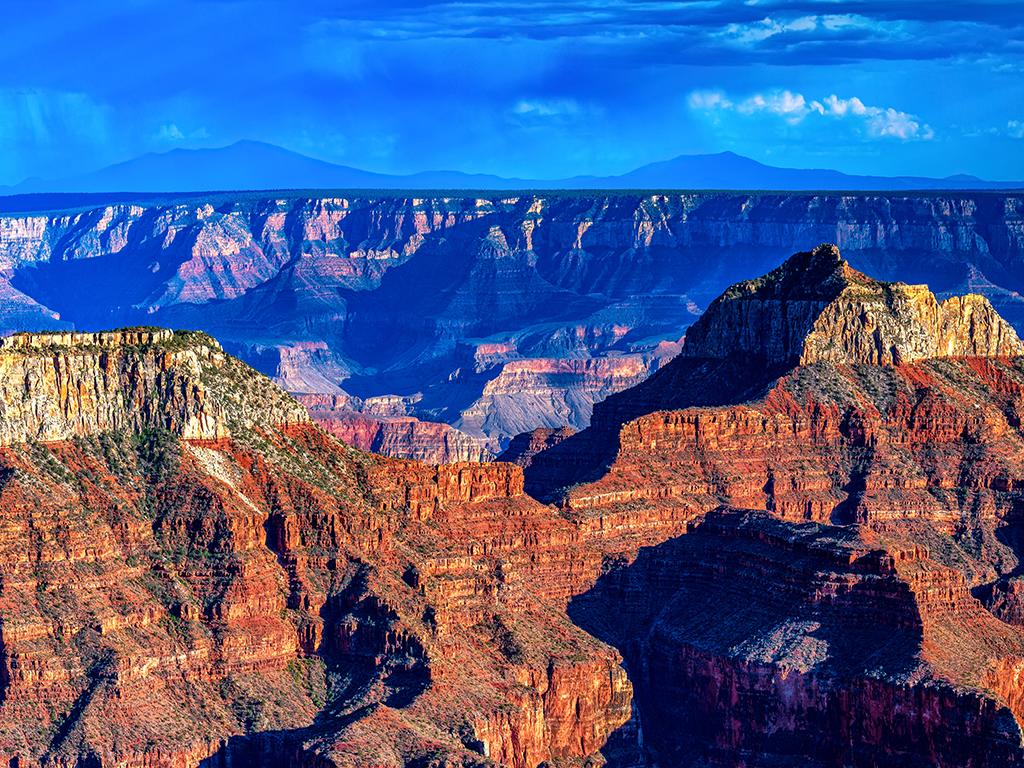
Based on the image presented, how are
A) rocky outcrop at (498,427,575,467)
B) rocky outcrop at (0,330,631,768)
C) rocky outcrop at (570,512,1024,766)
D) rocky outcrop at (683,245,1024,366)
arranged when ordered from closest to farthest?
rocky outcrop at (0,330,631,768), rocky outcrop at (570,512,1024,766), rocky outcrop at (683,245,1024,366), rocky outcrop at (498,427,575,467)

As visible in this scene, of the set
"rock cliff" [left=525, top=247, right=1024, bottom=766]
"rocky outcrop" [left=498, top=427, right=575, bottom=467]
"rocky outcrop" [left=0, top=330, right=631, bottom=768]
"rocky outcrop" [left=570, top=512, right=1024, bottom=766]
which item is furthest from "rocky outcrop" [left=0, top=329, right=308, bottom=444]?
"rocky outcrop" [left=498, top=427, right=575, bottom=467]

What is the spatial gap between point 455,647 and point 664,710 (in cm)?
1338

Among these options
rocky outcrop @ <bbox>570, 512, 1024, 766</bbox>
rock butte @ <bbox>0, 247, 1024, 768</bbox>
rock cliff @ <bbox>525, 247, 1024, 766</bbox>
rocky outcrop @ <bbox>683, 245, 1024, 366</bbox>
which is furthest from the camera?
rocky outcrop @ <bbox>683, 245, 1024, 366</bbox>

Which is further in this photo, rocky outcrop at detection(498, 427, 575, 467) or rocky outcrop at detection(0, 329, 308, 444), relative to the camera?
rocky outcrop at detection(498, 427, 575, 467)

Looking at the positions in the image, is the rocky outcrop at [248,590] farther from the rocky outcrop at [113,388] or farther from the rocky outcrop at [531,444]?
the rocky outcrop at [531,444]

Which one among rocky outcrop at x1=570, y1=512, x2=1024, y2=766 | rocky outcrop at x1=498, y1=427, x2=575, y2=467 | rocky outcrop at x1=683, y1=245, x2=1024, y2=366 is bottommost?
rocky outcrop at x1=570, y1=512, x2=1024, y2=766

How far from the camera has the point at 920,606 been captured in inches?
5064

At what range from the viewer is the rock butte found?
389ft

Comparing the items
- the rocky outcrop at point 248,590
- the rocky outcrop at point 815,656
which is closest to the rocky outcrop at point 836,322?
the rocky outcrop at point 815,656

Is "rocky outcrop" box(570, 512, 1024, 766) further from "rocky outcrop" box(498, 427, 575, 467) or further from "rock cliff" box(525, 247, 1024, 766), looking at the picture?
"rocky outcrop" box(498, 427, 575, 467)

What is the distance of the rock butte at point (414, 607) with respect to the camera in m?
118

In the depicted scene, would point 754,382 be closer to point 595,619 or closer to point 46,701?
point 595,619

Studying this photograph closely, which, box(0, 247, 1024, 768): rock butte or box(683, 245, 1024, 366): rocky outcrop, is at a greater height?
box(683, 245, 1024, 366): rocky outcrop

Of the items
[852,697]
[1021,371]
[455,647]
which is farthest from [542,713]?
[1021,371]
